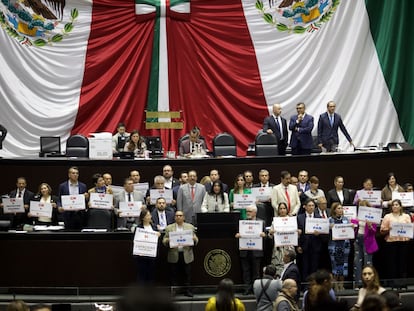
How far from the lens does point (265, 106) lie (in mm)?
21375

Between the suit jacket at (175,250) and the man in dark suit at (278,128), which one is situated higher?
the man in dark suit at (278,128)

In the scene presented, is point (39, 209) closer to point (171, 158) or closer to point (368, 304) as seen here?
point (171, 158)

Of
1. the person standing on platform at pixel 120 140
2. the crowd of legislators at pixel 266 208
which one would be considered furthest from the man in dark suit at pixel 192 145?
the crowd of legislators at pixel 266 208

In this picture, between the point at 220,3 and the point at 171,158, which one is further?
the point at 220,3

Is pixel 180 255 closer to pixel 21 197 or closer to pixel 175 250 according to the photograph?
pixel 175 250

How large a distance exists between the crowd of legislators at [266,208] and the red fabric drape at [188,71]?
5.17 m

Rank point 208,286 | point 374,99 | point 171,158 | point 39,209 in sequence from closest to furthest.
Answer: point 208,286
point 39,209
point 171,158
point 374,99

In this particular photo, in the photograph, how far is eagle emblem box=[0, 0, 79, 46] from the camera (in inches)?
842

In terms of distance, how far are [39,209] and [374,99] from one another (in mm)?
9291

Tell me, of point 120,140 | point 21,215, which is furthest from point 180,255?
point 120,140

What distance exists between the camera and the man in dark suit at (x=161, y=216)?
48.4 ft

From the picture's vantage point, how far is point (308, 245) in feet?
48.8

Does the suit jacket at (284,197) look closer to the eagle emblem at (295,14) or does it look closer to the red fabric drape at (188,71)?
the red fabric drape at (188,71)

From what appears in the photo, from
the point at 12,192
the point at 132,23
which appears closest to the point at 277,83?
the point at 132,23
